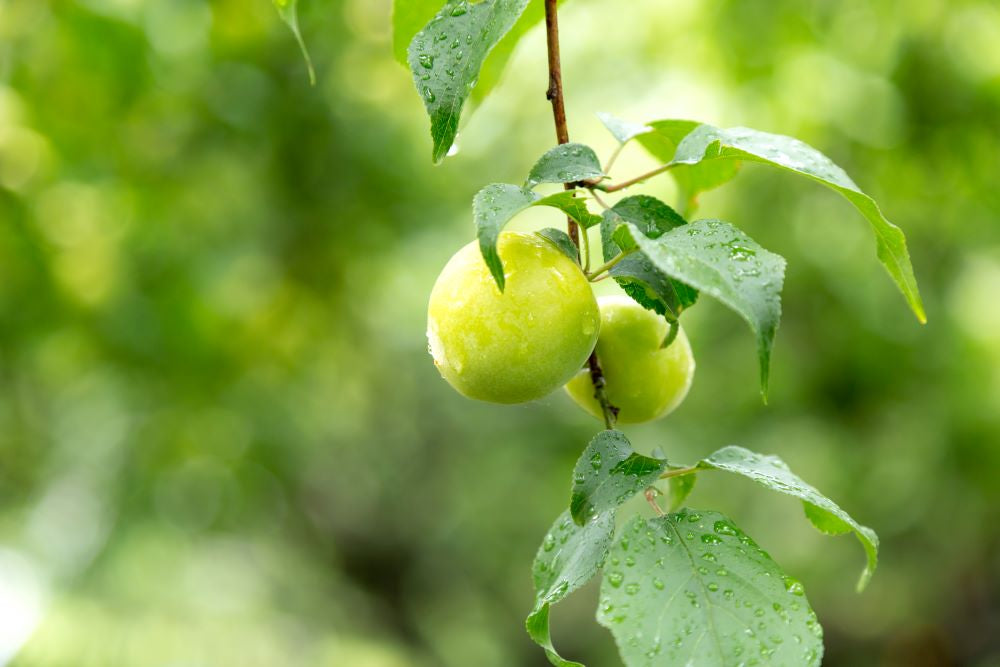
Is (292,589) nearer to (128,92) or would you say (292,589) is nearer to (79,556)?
(79,556)

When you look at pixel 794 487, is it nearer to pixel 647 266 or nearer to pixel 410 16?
pixel 647 266

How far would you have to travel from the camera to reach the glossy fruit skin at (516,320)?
0.49 metres

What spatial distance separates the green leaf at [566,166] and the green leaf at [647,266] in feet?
0.10

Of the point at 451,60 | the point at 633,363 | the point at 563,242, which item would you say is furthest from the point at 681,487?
the point at 451,60

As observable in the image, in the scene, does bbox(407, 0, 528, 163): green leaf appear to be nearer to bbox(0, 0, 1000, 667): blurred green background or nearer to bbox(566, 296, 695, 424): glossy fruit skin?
bbox(566, 296, 695, 424): glossy fruit skin

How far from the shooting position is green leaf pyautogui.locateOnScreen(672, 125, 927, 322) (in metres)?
0.46

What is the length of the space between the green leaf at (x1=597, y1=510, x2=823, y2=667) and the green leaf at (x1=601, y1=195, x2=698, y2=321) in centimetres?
12

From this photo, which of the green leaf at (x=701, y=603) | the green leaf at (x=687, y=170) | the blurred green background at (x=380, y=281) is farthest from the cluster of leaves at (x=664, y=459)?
the blurred green background at (x=380, y=281)

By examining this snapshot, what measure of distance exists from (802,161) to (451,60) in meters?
0.19

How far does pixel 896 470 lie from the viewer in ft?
7.54

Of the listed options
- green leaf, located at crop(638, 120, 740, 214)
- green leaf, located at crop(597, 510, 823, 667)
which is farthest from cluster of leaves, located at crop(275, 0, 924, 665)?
green leaf, located at crop(638, 120, 740, 214)

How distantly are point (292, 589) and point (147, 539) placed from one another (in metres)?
1.20

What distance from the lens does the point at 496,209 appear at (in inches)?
16.5

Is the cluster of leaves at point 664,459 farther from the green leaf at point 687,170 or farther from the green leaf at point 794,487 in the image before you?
the green leaf at point 687,170
